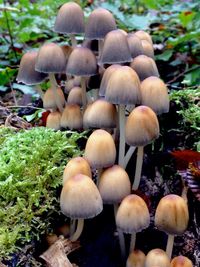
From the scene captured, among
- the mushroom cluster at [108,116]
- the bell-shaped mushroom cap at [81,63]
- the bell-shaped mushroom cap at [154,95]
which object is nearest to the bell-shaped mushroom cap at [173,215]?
A: the mushroom cluster at [108,116]

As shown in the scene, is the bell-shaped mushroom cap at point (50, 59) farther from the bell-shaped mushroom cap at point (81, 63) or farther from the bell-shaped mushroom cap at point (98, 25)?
the bell-shaped mushroom cap at point (98, 25)

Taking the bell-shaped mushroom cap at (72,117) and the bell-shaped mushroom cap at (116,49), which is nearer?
the bell-shaped mushroom cap at (116,49)

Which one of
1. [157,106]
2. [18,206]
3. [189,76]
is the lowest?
[189,76]

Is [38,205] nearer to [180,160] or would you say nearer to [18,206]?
[18,206]

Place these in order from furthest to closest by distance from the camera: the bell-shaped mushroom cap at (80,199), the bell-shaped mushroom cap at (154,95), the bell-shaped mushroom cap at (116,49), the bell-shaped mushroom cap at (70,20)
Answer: the bell-shaped mushroom cap at (70,20)
the bell-shaped mushroom cap at (116,49)
the bell-shaped mushroom cap at (154,95)
the bell-shaped mushroom cap at (80,199)

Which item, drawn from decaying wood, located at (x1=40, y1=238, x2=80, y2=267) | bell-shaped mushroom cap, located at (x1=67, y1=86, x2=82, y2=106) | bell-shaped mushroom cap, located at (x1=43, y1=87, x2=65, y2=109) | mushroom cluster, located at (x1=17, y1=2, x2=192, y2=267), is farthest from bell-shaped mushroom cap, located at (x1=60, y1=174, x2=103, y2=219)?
bell-shaped mushroom cap, located at (x1=43, y1=87, x2=65, y2=109)


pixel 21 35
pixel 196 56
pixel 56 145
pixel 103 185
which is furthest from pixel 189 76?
pixel 103 185
